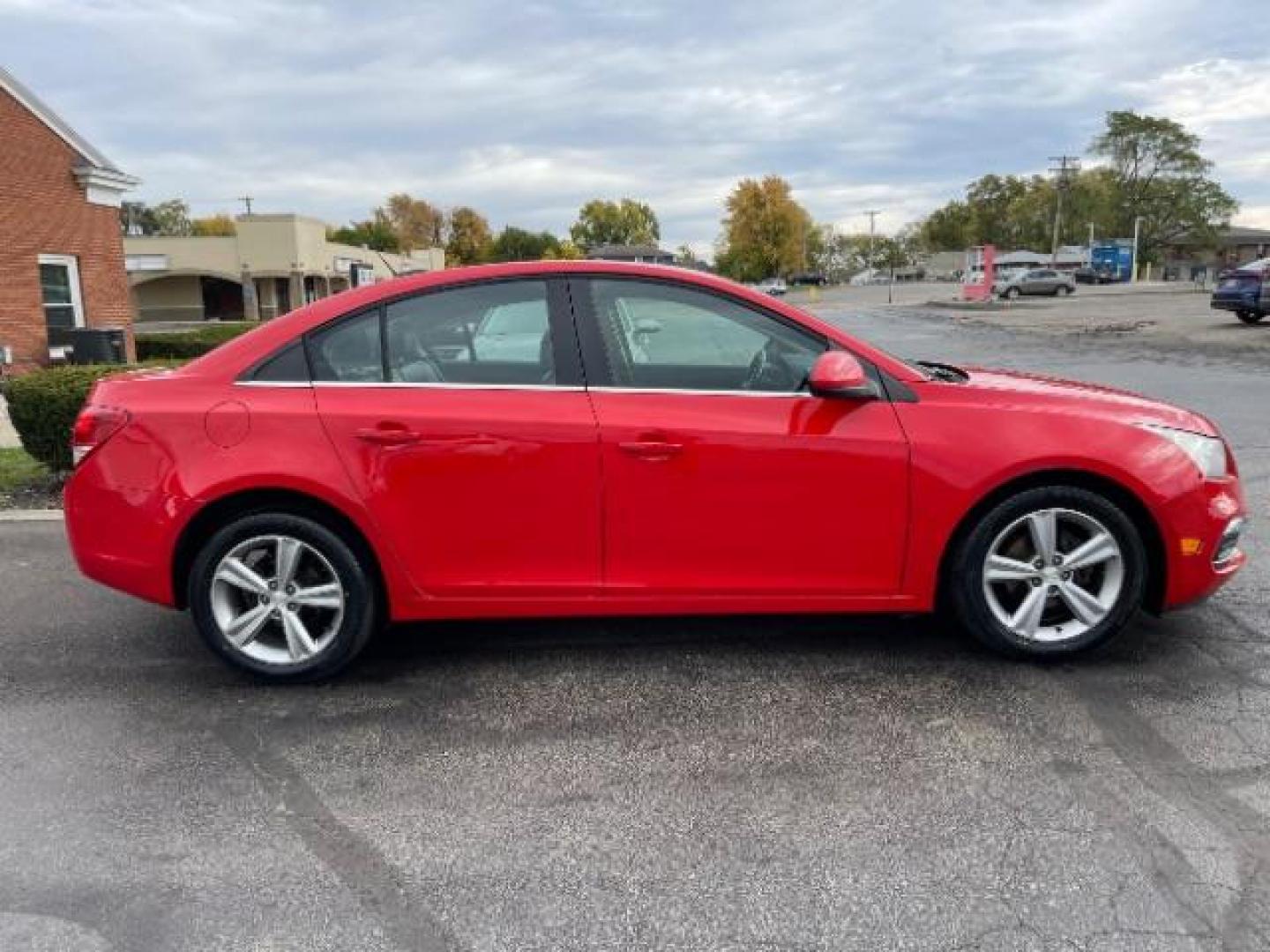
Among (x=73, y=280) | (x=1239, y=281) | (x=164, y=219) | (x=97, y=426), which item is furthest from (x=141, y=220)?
(x=97, y=426)

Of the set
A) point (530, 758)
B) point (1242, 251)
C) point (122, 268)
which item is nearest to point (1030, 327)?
point (122, 268)

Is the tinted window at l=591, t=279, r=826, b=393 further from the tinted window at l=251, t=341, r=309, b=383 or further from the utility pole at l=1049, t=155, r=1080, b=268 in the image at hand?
the utility pole at l=1049, t=155, r=1080, b=268

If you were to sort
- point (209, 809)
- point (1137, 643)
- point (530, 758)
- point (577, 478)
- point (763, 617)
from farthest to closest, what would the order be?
point (763, 617) → point (1137, 643) → point (577, 478) → point (530, 758) → point (209, 809)

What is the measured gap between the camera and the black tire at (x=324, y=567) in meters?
3.77

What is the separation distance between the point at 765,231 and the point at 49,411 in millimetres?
104663

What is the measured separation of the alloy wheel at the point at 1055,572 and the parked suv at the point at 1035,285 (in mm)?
57531

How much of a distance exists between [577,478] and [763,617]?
53.4 inches

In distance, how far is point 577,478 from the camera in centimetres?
371

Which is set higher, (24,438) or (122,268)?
(122,268)

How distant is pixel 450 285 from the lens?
155 inches

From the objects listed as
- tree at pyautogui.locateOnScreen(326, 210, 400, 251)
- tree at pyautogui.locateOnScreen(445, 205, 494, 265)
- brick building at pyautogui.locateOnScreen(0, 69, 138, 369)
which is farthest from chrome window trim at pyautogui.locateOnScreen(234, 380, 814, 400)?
tree at pyautogui.locateOnScreen(445, 205, 494, 265)

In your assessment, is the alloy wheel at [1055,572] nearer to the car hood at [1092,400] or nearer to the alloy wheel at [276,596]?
the car hood at [1092,400]

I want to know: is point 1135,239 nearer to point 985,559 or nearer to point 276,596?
point 985,559

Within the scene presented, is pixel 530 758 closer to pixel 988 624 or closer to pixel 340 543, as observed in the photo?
pixel 340 543
